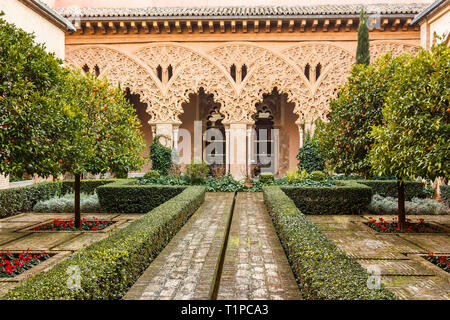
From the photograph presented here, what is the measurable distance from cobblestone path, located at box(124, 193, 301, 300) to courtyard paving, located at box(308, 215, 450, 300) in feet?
4.50

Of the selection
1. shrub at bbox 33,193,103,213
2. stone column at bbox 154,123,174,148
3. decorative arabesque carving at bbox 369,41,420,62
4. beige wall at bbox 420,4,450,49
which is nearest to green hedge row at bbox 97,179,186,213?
shrub at bbox 33,193,103,213

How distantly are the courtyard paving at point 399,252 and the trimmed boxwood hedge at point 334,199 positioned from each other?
58 cm

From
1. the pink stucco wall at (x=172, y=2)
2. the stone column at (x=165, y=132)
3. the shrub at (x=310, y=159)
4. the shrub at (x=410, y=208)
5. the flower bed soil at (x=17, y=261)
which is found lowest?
the flower bed soil at (x=17, y=261)

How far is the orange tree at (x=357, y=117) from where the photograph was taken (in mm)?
7215

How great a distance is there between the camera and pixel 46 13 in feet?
38.0

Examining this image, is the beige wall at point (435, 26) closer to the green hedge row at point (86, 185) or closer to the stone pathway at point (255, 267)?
the stone pathway at point (255, 267)

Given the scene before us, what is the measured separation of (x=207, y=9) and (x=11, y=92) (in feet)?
37.5

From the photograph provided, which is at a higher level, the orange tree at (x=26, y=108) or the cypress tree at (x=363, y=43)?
the cypress tree at (x=363, y=43)

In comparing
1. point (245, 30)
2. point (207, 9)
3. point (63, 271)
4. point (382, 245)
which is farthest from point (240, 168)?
point (63, 271)

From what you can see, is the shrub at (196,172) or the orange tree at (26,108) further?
the shrub at (196,172)

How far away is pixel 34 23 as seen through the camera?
11.1 meters

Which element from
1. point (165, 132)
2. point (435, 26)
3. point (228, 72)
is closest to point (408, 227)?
point (435, 26)

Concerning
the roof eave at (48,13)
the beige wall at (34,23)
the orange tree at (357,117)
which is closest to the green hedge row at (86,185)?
the beige wall at (34,23)

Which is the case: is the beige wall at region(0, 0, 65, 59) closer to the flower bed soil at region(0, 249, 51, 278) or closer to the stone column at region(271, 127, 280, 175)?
the flower bed soil at region(0, 249, 51, 278)
